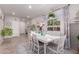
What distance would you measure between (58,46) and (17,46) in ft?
2.68

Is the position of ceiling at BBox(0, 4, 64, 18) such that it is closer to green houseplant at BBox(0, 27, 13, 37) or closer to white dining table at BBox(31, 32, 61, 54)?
green houseplant at BBox(0, 27, 13, 37)

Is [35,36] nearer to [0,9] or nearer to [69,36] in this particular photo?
[69,36]

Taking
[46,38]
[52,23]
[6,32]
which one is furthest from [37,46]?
[6,32]

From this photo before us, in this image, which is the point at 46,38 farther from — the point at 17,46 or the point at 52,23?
the point at 17,46

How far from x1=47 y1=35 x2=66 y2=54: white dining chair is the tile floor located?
0.11 m

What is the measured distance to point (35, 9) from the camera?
202 cm

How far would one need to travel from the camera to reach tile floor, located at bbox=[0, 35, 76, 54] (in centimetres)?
199

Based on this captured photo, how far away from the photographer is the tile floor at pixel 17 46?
199 cm

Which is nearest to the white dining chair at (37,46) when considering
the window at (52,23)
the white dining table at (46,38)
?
the white dining table at (46,38)

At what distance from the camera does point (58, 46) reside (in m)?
2.04

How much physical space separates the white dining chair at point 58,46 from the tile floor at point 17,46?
113 millimetres
